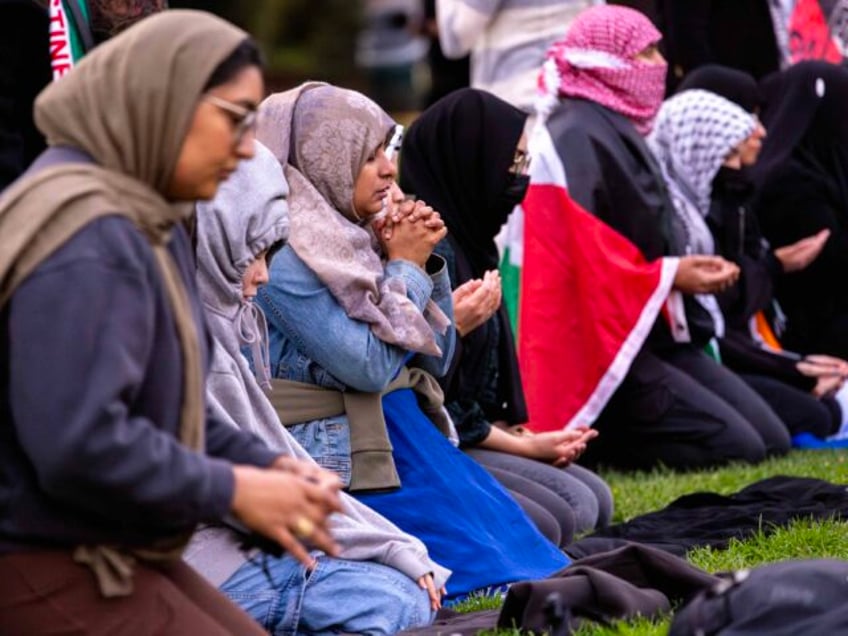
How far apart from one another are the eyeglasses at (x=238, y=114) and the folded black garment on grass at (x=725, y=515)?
8.91 ft

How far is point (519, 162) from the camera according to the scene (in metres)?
6.07

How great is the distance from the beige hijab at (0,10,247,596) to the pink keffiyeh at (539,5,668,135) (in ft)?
14.7

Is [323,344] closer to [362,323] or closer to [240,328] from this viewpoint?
[362,323]

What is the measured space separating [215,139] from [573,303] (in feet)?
14.5

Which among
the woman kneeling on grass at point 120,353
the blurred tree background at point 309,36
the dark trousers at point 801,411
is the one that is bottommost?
the blurred tree background at point 309,36

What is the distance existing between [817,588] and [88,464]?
5.29ft

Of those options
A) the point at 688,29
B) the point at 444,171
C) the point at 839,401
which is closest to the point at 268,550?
the point at 444,171

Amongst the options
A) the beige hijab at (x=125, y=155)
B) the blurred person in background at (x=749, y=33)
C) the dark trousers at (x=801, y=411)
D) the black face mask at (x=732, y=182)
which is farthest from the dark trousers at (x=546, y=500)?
the blurred person in background at (x=749, y=33)

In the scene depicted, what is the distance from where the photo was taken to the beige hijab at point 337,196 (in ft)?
15.5

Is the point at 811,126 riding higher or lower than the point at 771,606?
lower

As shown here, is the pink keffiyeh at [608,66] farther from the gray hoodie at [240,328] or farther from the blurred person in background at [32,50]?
the gray hoodie at [240,328]

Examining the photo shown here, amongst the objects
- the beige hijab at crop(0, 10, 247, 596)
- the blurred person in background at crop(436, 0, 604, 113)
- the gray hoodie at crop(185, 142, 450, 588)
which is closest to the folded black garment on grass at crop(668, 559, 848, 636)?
the gray hoodie at crop(185, 142, 450, 588)

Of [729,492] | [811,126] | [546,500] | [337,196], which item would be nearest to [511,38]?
[811,126]

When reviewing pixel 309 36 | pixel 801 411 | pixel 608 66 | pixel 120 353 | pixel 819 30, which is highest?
pixel 120 353
